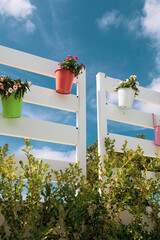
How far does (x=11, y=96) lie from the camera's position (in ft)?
9.65

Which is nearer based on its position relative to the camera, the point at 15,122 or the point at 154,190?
the point at 154,190

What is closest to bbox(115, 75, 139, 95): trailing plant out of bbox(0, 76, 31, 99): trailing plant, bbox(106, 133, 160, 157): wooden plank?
bbox(106, 133, 160, 157): wooden plank

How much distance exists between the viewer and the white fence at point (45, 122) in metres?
3.15

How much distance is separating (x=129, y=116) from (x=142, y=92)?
0.56 meters

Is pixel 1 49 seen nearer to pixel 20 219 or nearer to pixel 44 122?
pixel 44 122

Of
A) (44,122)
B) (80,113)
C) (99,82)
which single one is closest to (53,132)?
(44,122)

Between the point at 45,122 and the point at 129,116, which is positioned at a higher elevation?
the point at 129,116

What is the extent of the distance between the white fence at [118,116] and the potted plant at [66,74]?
1.76ft

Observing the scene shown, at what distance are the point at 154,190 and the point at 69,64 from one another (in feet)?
6.16

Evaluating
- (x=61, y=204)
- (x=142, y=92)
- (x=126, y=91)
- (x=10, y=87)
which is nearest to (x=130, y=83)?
(x=126, y=91)

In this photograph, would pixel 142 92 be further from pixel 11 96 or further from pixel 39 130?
pixel 11 96

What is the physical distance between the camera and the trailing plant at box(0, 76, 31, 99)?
9.59 feet

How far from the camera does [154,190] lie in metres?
2.89

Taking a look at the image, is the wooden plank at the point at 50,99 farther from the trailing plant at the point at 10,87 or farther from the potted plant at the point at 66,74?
the trailing plant at the point at 10,87
